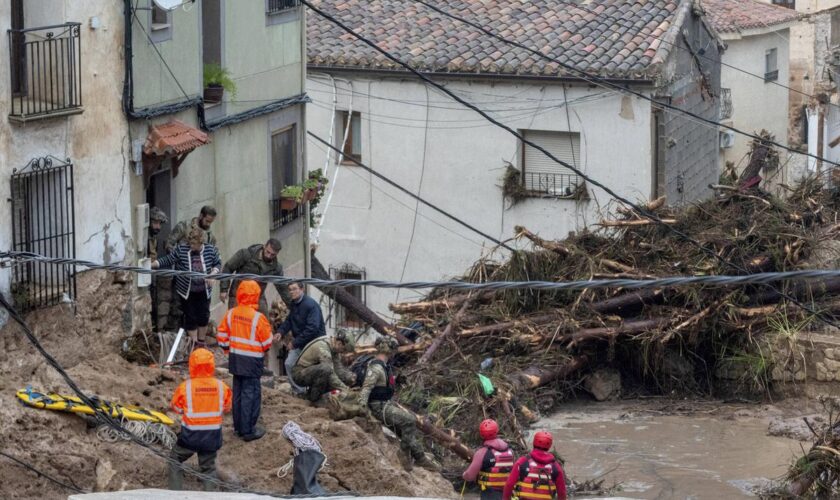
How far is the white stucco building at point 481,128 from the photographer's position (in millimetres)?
25266

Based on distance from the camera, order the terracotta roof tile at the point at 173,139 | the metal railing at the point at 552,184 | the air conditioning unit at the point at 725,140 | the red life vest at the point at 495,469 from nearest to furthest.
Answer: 1. the red life vest at the point at 495,469
2. the terracotta roof tile at the point at 173,139
3. the metal railing at the point at 552,184
4. the air conditioning unit at the point at 725,140

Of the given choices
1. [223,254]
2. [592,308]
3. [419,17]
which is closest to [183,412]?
[223,254]

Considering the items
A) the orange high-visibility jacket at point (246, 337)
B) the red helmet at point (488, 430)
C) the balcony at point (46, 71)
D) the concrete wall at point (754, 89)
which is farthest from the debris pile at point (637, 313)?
the concrete wall at point (754, 89)

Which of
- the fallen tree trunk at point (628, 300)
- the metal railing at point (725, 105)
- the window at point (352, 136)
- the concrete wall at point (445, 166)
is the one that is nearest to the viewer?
the fallen tree trunk at point (628, 300)

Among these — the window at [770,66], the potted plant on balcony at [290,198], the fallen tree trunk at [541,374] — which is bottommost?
the fallen tree trunk at [541,374]

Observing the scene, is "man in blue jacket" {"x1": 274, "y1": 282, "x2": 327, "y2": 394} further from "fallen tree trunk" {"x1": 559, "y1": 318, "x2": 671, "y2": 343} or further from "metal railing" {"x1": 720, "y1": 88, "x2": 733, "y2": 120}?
"metal railing" {"x1": 720, "y1": 88, "x2": 733, "y2": 120}

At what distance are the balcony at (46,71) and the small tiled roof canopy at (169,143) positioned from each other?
4.73 ft

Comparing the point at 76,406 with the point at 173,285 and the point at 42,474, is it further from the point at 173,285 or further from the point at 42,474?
the point at 173,285

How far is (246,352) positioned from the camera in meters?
13.0

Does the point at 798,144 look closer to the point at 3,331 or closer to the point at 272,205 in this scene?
the point at 272,205

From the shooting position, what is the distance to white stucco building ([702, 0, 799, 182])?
3394cm

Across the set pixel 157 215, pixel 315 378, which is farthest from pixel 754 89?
pixel 315 378

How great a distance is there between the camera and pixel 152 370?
14.8 metres

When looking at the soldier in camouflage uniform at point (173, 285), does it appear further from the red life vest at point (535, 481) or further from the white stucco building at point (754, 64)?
the white stucco building at point (754, 64)
